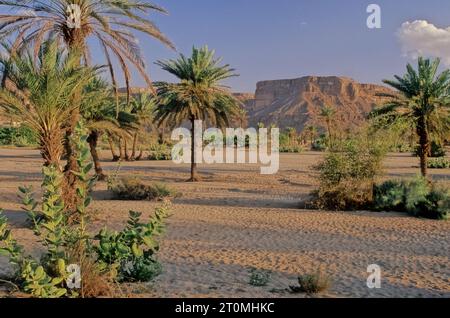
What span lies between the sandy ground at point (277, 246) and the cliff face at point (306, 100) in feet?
391

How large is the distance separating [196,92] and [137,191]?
698 centimetres

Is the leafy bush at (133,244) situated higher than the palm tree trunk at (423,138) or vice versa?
the palm tree trunk at (423,138)

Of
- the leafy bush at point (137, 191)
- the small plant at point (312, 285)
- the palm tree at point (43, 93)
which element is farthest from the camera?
the leafy bush at point (137, 191)

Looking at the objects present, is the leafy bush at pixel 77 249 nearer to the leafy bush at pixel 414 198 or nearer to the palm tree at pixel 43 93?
the palm tree at pixel 43 93

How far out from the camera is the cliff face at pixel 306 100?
142 metres

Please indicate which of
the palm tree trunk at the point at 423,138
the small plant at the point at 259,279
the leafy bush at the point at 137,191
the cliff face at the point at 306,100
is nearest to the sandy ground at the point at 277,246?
the small plant at the point at 259,279

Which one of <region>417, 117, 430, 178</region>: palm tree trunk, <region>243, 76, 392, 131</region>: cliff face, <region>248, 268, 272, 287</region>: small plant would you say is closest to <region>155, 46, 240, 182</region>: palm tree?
<region>417, 117, 430, 178</region>: palm tree trunk

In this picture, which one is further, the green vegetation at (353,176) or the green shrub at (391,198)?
the green vegetation at (353,176)

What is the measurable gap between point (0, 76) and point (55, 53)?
6.80 ft

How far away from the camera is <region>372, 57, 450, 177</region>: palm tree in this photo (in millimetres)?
18344

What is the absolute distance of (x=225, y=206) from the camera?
1597cm

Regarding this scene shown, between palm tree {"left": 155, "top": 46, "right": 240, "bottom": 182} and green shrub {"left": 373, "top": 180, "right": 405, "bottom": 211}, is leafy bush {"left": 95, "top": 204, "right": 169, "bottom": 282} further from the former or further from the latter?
palm tree {"left": 155, "top": 46, "right": 240, "bottom": 182}

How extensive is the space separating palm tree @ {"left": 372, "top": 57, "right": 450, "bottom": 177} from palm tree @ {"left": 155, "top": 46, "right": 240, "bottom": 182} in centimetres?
778
